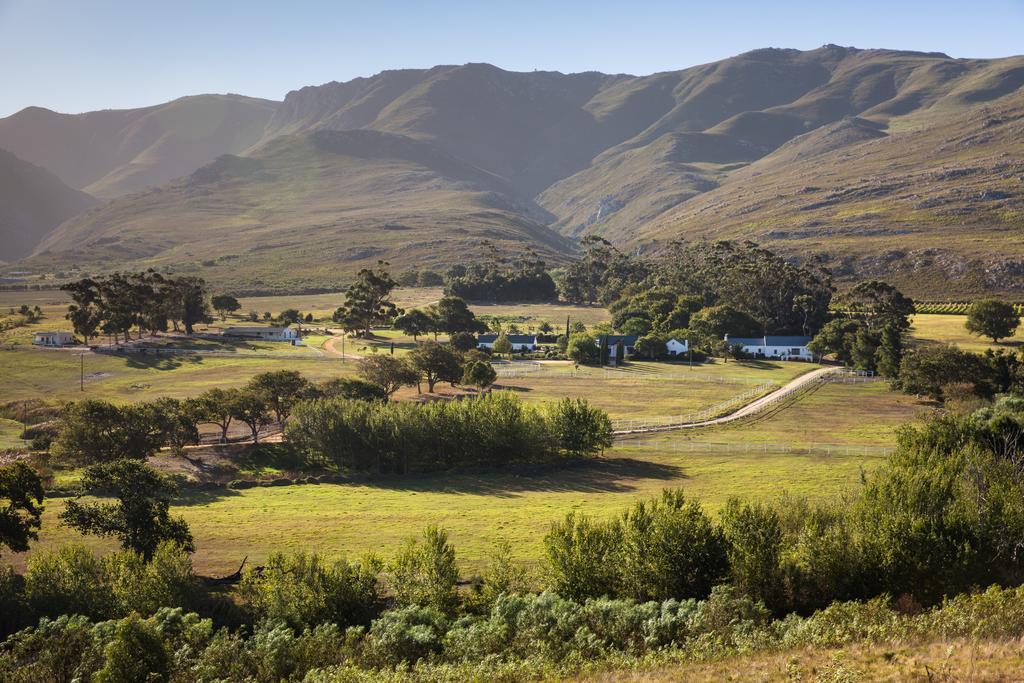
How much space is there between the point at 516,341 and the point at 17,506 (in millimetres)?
97871

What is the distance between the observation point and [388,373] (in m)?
93.4

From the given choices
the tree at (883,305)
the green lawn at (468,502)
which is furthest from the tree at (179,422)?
the tree at (883,305)

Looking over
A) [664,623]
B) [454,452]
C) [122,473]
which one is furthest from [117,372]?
[664,623]

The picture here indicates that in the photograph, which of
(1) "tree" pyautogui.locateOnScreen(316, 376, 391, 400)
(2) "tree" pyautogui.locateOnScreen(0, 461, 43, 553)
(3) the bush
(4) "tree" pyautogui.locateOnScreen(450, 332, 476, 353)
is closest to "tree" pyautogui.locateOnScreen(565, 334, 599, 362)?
(4) "tree" pyautogui.locateOnScreen(450, 332, 476, 353)

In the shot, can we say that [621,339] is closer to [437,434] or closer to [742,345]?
[742,345]

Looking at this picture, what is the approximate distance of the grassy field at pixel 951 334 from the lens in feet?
397

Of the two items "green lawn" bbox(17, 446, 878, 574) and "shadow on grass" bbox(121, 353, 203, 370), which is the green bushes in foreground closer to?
"green lawn" bbox(17, 446, 878, 574)

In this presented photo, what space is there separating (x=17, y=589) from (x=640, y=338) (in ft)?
343

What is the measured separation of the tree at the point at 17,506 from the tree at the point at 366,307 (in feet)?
330

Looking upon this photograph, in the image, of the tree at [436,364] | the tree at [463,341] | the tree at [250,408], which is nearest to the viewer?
the tree at [250,408]

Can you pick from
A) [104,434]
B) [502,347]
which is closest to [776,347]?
[502,347]

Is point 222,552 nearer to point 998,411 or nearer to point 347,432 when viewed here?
point 347,432

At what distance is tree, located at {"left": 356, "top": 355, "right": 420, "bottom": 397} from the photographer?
92875mm

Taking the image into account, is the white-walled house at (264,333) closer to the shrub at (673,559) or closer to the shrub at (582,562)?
the shrub at (582,562)
